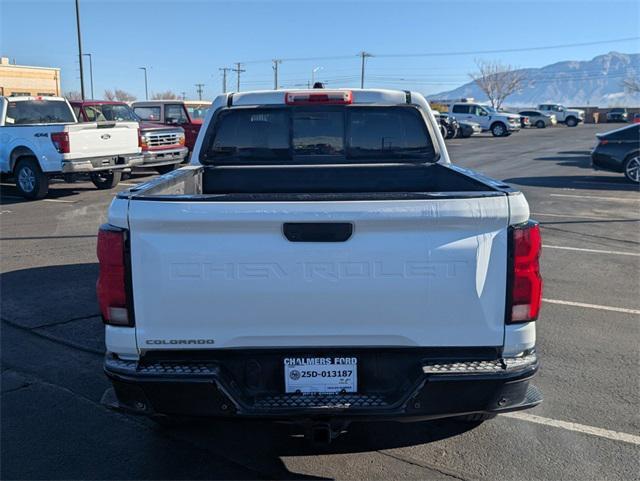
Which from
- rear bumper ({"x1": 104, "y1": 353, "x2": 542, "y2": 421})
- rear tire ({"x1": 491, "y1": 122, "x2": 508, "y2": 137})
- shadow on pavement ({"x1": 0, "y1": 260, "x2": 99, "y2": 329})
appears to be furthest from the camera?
rear tire ({"x1": 491, "y1": 122, "x2": 508, "y2": 137})

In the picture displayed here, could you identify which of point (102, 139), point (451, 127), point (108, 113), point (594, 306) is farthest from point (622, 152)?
point (451, 127)

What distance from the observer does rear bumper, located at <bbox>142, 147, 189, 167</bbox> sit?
593 inches

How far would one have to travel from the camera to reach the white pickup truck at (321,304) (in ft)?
9.00

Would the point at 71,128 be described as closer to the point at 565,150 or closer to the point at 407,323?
the point at 407,323

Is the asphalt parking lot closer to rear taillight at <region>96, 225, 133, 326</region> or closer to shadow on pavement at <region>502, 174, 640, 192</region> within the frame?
rear taillight at <region>96, 225, 133, 326</region>

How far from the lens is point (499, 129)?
3978 cm

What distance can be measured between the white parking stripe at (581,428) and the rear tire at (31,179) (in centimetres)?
1184

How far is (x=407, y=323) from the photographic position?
2.84m

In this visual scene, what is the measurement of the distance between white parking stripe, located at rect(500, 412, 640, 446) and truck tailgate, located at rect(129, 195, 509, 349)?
1440 mm

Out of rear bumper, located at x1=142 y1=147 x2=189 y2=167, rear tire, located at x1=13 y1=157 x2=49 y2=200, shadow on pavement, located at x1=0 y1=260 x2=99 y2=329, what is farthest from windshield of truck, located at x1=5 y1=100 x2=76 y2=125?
shadow on pavement, located at x1=0 y1=260 x2=99 y2=329

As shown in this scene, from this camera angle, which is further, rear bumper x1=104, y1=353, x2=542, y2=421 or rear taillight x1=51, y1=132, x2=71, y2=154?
rear taillight x1=51, y1=132, x2=71, y2=154

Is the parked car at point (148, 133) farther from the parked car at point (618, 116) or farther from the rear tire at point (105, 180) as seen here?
the parked car at point (618, 116)

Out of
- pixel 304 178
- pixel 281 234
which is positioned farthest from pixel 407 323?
pixel 304 178

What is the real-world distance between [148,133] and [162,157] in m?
0.68
